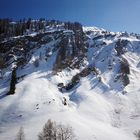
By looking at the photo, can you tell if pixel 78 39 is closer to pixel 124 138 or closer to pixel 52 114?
pixel 52 114

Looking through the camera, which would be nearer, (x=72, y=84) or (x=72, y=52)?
(x=72, y=84)

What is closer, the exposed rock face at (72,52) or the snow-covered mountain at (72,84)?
the snow-covered mountain at (72,84)

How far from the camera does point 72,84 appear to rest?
111250 mm

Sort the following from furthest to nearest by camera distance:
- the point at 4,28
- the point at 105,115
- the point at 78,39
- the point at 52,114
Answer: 1. the point at 4,28
2. the point at 78,39
3. the point at 105,115
4. the point at 52,114

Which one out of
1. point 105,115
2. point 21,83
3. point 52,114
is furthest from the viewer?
point 21,83

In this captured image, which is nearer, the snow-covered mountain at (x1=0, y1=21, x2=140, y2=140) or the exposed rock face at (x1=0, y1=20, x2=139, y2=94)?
the snow-covered mountain at (x1=0, y1=21, x2=140, y2=140)

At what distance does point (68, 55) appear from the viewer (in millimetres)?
138750

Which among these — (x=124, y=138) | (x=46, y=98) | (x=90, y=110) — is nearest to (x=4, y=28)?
(x=46, y=98)

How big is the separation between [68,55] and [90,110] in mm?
55268

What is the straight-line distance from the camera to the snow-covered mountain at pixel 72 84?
77125 millimetres

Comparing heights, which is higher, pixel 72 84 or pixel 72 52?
pixel 72 52

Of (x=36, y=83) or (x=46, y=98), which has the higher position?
(x=36, y=83)

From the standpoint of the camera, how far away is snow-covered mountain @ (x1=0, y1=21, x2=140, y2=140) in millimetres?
77125

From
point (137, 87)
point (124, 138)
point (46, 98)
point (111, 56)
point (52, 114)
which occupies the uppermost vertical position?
point (111, 56)
